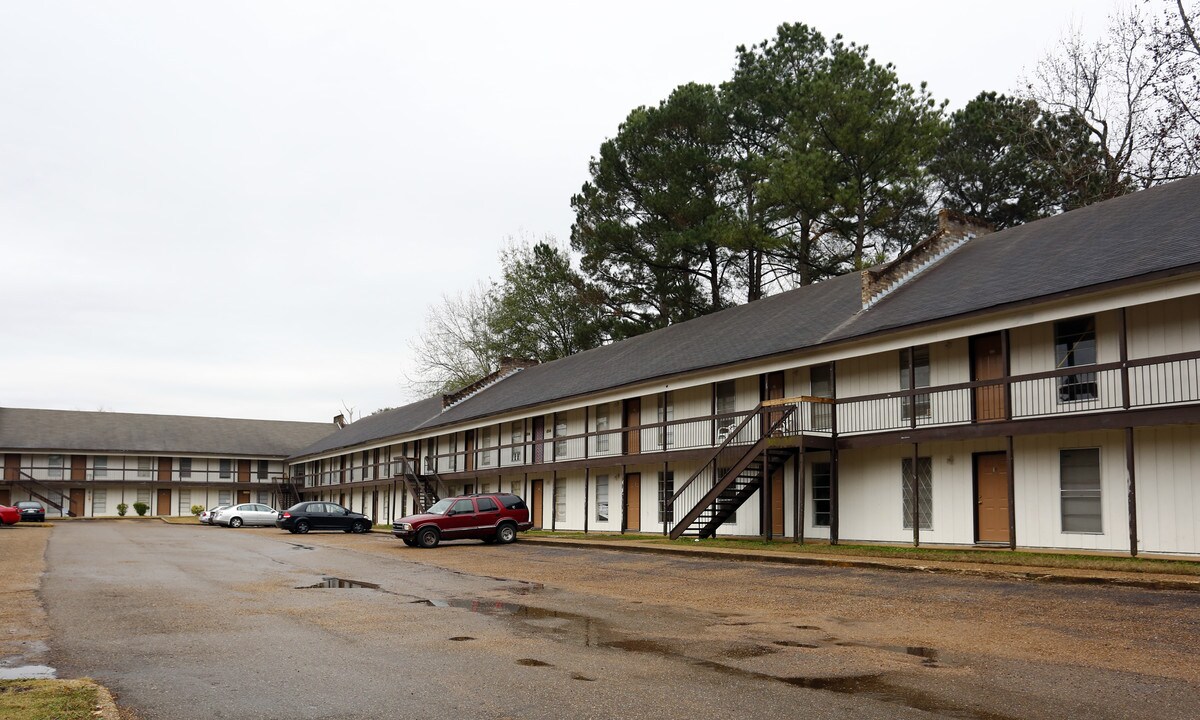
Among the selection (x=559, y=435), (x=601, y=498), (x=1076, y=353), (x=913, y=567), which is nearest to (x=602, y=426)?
(x=601, y=498)

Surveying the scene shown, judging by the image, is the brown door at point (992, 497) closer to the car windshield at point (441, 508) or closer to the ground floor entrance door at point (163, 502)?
the car windshield at point (441, 508)

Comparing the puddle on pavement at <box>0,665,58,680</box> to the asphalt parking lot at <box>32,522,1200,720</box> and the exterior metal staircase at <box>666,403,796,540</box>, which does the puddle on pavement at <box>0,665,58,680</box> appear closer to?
the asphalt parking lot at <box>32,522,1200,720</box>

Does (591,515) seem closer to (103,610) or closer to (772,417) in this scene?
(772,417)

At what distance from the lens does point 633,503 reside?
109 feet

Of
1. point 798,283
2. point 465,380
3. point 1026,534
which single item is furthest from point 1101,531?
point 465,380

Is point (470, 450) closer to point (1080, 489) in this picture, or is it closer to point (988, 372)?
point (988, 372)

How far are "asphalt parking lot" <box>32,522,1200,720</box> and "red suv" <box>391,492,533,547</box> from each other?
10.0m

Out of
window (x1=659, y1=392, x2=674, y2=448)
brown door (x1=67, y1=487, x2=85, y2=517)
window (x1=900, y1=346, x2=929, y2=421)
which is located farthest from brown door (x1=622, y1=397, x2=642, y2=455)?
brown door (x1=67, y1=487, x2=85, y2=517)

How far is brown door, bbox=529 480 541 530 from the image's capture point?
3991cm

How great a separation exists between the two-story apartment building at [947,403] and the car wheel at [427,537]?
6.54 meters

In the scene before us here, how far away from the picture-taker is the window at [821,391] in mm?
25172

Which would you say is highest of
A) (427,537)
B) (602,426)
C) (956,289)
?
(956,289)

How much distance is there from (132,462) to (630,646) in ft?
229

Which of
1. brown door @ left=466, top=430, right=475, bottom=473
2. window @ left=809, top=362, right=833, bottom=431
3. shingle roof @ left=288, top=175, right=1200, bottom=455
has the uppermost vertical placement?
shingle roof @ left=288, top=175, right=1200, bottom=455
